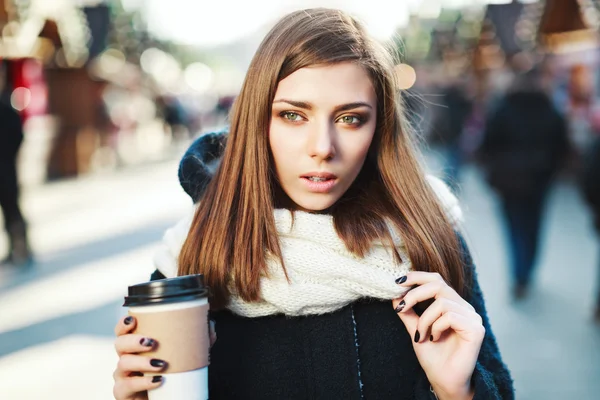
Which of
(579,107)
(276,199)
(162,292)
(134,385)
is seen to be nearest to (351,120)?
(276,199)

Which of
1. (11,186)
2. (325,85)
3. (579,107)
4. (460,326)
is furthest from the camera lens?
(579,107)

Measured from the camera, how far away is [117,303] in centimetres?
635

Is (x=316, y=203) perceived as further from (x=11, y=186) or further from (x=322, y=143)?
(x=11, y=186)

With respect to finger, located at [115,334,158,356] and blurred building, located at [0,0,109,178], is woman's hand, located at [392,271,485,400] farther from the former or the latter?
blurred building, located at [0,0,109,178]

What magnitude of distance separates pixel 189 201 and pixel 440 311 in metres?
12.0

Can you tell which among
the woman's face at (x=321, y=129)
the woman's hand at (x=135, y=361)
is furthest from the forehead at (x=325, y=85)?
the woman's hand at (x=135, y=361)

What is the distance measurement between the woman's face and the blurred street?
445mm

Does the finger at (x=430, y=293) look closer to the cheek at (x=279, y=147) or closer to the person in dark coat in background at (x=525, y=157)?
the cheek at (x=279, y=147)

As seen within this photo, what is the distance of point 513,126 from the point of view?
6691 mm

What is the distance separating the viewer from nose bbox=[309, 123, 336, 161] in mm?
1581

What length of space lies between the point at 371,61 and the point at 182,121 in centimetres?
2973

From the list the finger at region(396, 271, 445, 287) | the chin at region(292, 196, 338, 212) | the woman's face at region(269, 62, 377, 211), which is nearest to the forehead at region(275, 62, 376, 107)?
the woman's face at region(269, 62, 377, 211)

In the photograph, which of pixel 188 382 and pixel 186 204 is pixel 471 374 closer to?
pixel 188 382

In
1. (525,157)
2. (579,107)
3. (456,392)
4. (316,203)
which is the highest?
(579,107)
